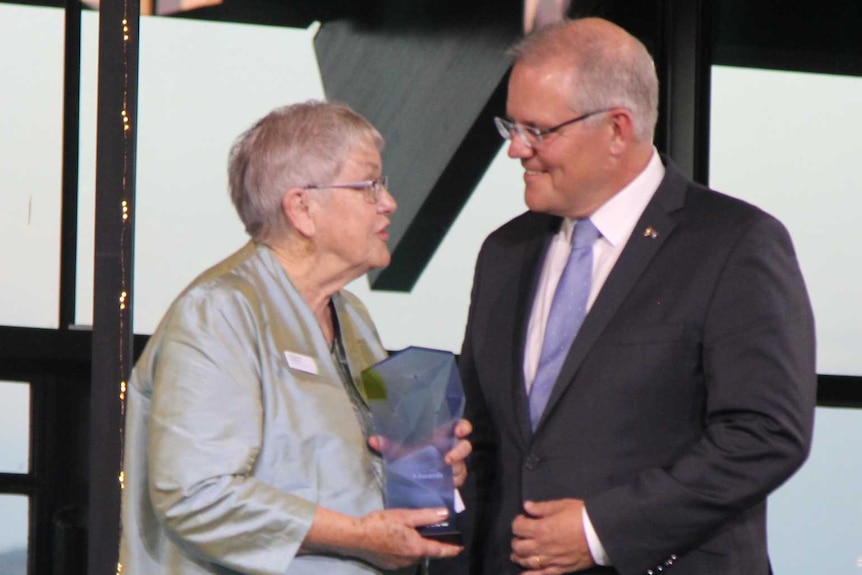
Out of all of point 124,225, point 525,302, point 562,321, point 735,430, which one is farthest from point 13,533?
point 735,430

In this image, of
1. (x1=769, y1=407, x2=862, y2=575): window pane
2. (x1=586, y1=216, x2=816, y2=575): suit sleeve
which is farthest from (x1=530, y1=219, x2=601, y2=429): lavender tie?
(x1=769, y1=407, x2=862, y2=575): window pane

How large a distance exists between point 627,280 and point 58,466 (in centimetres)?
208

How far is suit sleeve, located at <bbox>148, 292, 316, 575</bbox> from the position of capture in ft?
7.28

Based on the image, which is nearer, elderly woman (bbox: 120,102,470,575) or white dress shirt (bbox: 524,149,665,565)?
elderly woman (bbox: 120,102,470,575)

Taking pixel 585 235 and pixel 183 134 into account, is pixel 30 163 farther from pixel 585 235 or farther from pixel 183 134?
pixel 585 235

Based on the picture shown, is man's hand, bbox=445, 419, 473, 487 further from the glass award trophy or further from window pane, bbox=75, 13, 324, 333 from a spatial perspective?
window pane, bbox=75, 13, 324, 333

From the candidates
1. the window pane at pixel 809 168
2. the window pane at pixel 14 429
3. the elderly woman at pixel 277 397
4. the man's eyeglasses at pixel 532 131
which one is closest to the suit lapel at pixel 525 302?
the elderly woman at pixel 277 397

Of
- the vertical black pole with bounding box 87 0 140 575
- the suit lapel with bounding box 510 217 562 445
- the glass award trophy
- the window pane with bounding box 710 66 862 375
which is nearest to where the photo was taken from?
the glass award trophy

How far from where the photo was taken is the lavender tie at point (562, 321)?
243 centimetres

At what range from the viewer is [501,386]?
8.22 ft

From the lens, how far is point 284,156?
2432 mm

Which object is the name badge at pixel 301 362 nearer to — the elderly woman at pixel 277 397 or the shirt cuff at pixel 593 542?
the elderly woman at pixel 277 397

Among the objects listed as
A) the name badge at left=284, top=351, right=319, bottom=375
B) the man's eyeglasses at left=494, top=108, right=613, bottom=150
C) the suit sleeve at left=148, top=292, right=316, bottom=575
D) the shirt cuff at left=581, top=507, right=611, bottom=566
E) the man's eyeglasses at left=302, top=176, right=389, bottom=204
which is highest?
the man's eyeglasses at left=494, top=108, right=613, bottom=150

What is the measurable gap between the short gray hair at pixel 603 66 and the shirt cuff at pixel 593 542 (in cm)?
67
